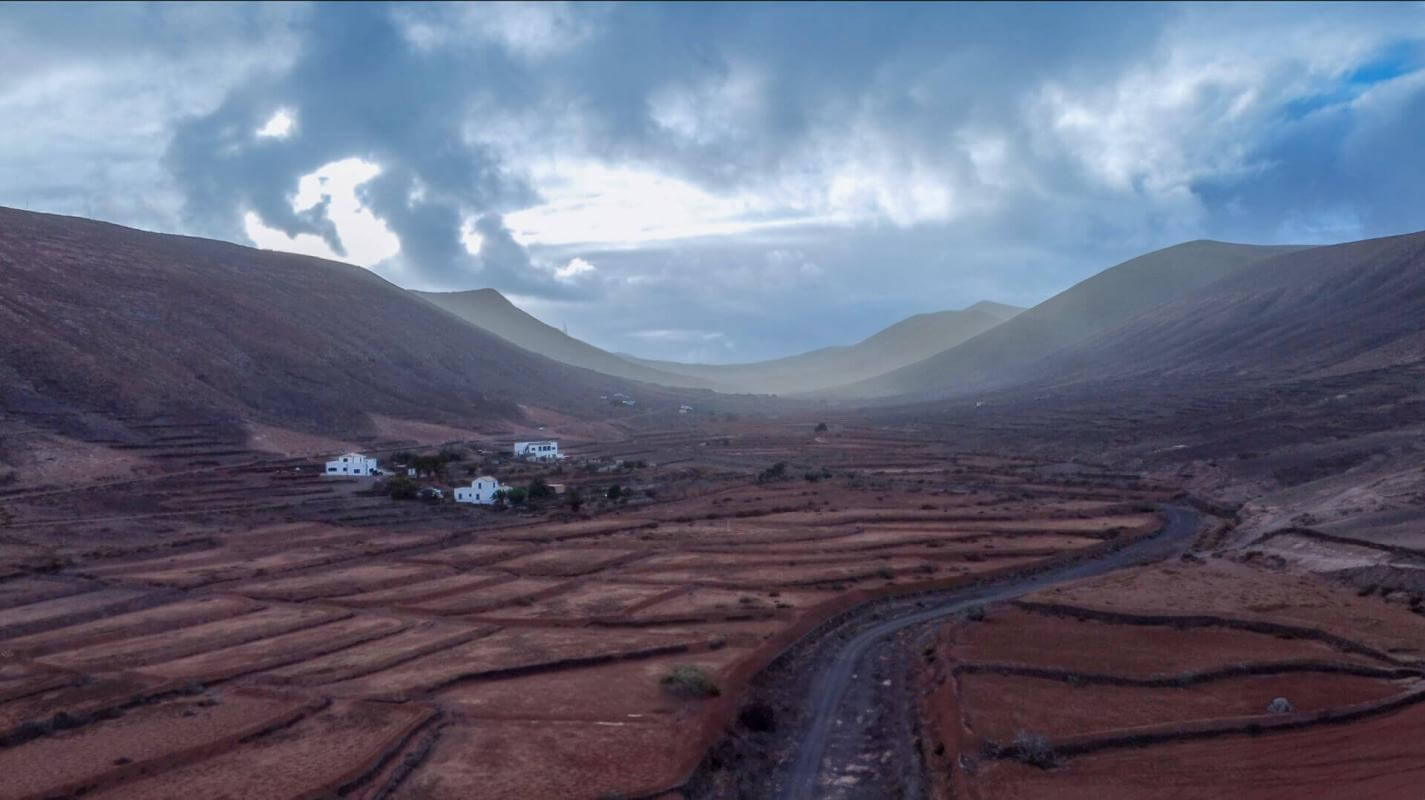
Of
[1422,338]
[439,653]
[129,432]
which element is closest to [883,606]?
[439,653]

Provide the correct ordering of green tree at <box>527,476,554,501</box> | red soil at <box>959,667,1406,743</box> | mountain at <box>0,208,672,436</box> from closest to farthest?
red soil at <box>959,667,1406,743</box> < green tree at <box>527,476,554,501</box> < mountain at <box>0,208,672,436</box>

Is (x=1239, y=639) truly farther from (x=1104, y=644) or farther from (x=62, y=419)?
(x=62, y=419)

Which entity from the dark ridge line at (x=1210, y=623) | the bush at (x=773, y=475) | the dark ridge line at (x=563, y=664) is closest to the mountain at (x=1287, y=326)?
the bush at (x=773, y=475)

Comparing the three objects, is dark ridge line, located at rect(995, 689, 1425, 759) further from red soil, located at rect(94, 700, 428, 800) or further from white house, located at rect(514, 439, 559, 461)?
white house, located at rect(514, 439, 559, 461)

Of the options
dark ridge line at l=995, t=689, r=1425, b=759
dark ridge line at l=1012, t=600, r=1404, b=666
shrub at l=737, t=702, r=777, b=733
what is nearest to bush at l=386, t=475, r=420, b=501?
dark ridge line at l=1012, t=600, r=1404, b=666

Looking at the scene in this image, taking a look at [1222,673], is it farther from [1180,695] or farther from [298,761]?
[298,761]
